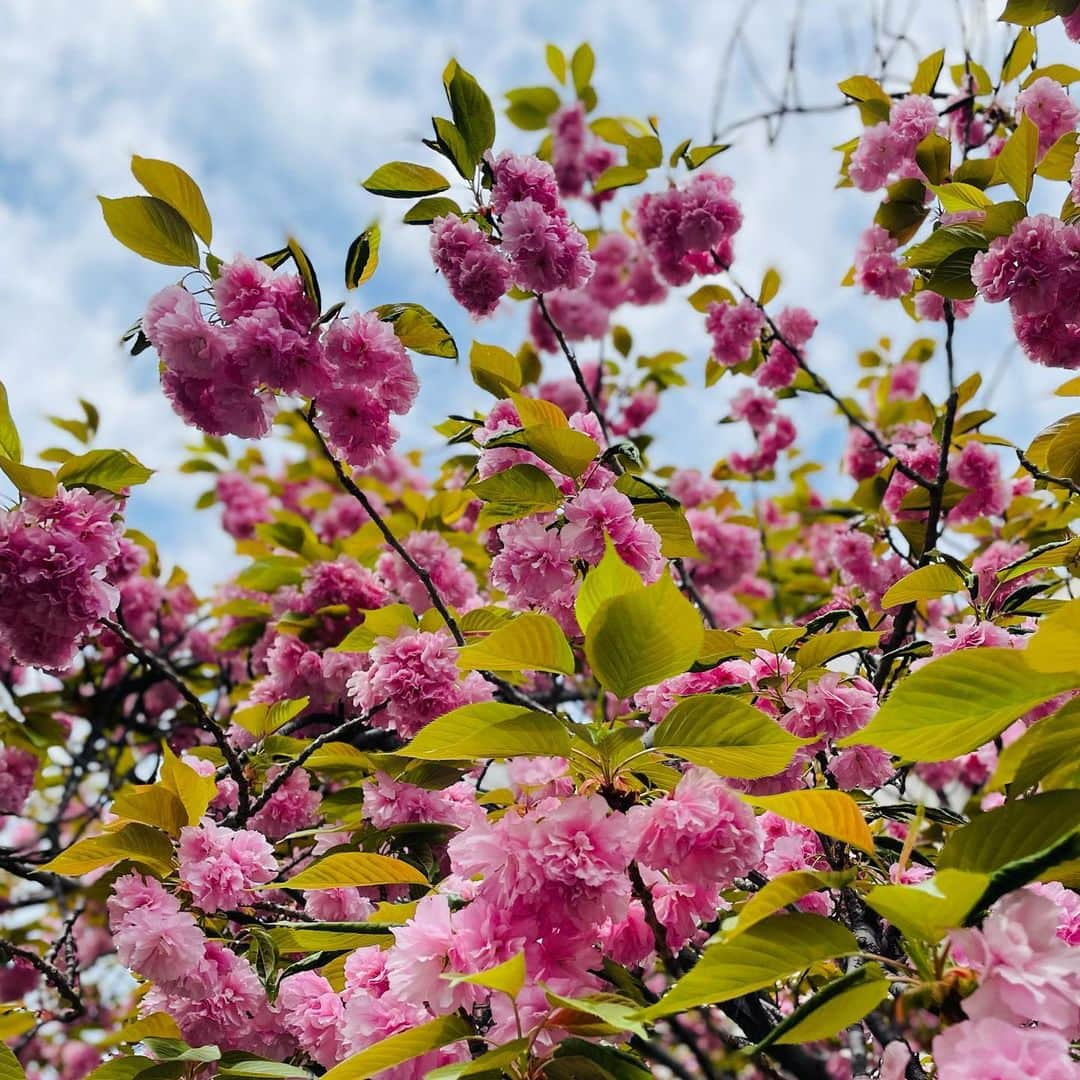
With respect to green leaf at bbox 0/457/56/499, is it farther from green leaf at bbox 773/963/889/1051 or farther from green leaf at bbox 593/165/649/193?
green leaf at bbox 593/165/649/193

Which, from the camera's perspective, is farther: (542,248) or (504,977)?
(542,248)

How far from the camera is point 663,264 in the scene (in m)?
3.45

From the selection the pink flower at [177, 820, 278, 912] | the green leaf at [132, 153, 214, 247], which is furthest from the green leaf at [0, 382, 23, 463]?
the pink flower at [177, 820, 278, 912]

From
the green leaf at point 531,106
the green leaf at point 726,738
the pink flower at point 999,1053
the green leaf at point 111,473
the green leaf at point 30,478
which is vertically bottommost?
the pink flower at point 999,1053

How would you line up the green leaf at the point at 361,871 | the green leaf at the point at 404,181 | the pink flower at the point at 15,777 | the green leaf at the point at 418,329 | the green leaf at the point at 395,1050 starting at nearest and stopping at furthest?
the green leaf at the point at 395,1050
the green leaf at the point at 361,871
the green leaf at the point at 418,329
the green leaf at the point at 404,181
the pink flower at the point at 15,777

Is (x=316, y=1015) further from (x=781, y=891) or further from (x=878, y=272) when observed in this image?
(x=878, y=272)

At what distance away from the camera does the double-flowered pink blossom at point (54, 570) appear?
1659 millimetres

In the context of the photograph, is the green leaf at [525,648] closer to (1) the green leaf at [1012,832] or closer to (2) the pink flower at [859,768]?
(1) the green leaf at [1012,832]

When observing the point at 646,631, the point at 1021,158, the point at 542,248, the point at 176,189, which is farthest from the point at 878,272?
the point at 646,631

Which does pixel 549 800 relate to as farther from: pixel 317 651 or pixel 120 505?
pixel 317 651

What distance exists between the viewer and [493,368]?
7.06ft

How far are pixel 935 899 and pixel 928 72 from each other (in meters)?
2.87

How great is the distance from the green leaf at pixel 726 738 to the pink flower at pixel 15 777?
338cm

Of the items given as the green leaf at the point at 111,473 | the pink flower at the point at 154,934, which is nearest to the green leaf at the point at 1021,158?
the green leaf at the point at 111,473
